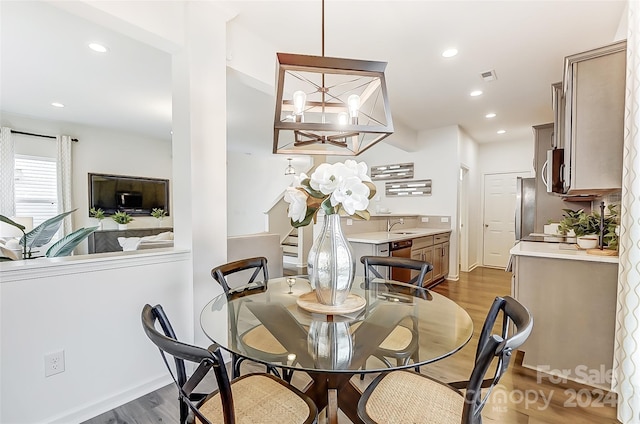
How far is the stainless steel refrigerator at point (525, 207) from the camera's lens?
4.54 meters

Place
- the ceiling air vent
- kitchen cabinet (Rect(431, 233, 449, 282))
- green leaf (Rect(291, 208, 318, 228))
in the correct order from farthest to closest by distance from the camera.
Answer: kitchen cabinet (Rect(431, 233, 449, 282)), the ceiling air vent, green leaf (Rect(291, 208, 318, 228))

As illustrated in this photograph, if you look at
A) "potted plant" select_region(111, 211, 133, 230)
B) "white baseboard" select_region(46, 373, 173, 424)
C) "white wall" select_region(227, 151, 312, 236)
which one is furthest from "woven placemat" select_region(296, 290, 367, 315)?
"white wall" select_region(227, 151, 312, 236)

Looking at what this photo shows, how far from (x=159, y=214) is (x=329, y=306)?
581cm

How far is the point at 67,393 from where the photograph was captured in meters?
1.65

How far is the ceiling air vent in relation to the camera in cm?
321

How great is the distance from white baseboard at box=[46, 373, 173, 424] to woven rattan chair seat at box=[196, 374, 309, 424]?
1088mm

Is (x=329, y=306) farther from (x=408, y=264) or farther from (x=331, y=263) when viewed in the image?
(x=408, y=264)

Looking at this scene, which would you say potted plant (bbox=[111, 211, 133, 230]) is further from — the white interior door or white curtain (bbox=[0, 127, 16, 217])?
the white interior door

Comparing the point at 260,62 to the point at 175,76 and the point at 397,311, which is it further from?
the point at 397,311

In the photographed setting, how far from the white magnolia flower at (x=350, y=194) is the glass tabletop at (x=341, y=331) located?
1.65 ft

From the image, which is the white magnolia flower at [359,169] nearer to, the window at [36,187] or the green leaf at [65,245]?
the green leaf at [65,245]

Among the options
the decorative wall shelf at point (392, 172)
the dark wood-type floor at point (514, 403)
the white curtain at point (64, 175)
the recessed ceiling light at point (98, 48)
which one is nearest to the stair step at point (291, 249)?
the decorative wall shelf at point (392, 172)

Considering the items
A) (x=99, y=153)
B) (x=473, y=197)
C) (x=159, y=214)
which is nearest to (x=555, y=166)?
(x=473, y=197)

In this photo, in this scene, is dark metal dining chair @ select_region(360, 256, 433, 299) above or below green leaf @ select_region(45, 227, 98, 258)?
below
